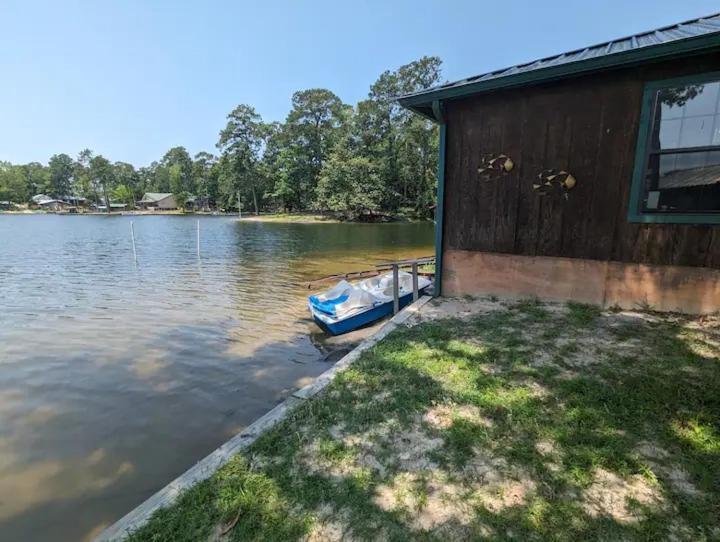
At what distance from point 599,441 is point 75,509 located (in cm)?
456

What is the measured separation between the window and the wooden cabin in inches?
0.5

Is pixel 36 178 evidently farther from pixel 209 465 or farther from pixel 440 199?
pixel 209 465

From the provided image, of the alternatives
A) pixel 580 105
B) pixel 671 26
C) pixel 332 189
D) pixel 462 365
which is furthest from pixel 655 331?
pixel 332 189

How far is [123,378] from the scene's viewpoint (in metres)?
6.05

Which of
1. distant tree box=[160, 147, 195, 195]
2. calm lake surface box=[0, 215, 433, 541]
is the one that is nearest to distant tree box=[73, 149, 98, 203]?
distant tree box=[160, 147, 195, 195]

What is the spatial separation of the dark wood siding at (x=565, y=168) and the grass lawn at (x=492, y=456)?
1462 millimetres

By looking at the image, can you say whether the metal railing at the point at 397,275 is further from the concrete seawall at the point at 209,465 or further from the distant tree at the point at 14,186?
the distant tree at the point at 14,186

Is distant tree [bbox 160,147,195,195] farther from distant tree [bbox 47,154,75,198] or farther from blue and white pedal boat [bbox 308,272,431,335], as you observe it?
blue and white pedal boat [bbox 308,272,431,335]

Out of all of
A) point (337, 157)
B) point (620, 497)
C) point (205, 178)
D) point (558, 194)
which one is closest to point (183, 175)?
point (205, 178)

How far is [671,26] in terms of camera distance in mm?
5516

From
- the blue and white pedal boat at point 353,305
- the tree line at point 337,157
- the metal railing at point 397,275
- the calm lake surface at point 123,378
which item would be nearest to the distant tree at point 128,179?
the tree line at point 337,157

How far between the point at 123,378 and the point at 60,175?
389ft

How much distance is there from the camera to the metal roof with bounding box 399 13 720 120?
4.12 metres

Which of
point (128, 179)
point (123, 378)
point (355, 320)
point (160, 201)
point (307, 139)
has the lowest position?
point (123, 378)
